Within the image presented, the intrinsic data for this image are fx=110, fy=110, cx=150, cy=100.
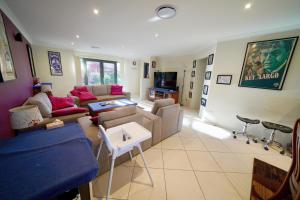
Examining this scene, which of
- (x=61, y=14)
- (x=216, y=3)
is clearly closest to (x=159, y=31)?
(x=216, y=3)

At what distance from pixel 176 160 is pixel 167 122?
0.79 meters

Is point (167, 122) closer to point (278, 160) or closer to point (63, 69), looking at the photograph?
point (278, 160)

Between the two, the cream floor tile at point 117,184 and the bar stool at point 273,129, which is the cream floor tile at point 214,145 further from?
the cream floor tile at point 117,184

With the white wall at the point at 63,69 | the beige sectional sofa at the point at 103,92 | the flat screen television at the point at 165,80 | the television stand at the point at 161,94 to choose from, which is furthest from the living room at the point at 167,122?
the flat screen television at the point at 165,80

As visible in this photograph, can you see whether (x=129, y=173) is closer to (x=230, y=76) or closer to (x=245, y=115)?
(x=245, y=115)

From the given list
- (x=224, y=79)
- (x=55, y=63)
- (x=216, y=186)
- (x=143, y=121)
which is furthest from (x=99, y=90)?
(x=216, y=186)

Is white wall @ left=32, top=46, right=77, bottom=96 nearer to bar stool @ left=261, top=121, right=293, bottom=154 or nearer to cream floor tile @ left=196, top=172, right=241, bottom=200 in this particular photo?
cream floor tile @ left=196, top=172, right=241, bottom=200

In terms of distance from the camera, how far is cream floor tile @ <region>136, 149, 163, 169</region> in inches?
71.3

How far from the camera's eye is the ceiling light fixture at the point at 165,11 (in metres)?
1.72

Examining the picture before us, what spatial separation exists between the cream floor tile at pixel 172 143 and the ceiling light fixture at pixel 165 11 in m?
2.48

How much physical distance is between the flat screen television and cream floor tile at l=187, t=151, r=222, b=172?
3727mm

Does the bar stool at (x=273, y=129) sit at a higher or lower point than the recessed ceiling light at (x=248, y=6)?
lower

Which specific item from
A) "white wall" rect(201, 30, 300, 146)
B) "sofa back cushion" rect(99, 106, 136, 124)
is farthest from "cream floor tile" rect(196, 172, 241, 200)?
"white wall" rect(201, 30, 300, 146)

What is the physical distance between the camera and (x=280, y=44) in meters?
2.25
